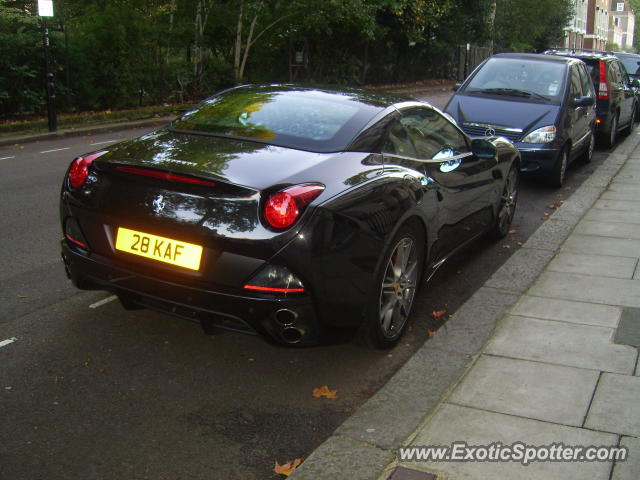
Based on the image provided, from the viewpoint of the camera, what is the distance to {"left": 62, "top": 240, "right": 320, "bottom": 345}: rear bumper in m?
3.96

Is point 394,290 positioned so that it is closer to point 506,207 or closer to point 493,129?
point 506,207

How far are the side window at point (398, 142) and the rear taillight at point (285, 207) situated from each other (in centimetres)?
107

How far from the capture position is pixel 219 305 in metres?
4.00

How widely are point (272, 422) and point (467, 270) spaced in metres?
3.36

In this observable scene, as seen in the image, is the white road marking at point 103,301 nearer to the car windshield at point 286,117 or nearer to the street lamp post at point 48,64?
the car windshield at point 286,117

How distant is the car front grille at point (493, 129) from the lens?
10227mm

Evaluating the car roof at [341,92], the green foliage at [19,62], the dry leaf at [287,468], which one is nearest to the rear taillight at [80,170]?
the car roof at [341,92]

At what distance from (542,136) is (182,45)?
13576 millimetres

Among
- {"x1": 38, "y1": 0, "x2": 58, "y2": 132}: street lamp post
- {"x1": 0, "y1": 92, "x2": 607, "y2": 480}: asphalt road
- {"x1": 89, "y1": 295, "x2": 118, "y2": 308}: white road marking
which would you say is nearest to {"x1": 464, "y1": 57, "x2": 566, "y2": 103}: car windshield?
{"x1": 0, "y1": 92, "x2": 607, "y2": 480}: asphalt road

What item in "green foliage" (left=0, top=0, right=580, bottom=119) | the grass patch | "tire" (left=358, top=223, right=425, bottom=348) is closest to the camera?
"tire" (left=358, top=223, right=425, bottom=348)

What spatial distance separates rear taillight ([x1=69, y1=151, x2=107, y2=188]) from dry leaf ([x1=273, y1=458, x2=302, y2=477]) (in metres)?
2.06

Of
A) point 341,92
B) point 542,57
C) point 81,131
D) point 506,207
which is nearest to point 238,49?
point 81,131

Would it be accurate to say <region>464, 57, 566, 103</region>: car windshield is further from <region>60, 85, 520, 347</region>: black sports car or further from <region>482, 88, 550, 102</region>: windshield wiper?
<region>60, 85, 520, 347</region>: black sports car

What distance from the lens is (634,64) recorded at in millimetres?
24359
